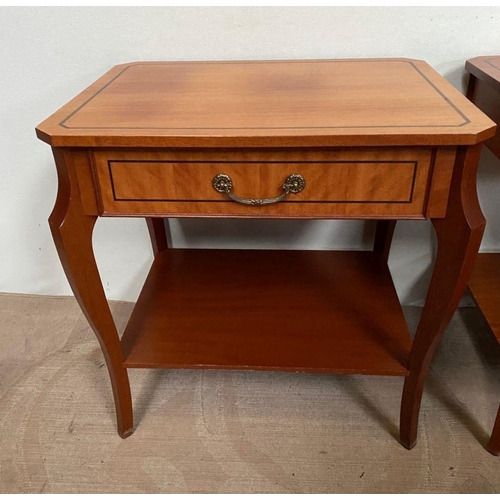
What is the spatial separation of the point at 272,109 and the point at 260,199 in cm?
15

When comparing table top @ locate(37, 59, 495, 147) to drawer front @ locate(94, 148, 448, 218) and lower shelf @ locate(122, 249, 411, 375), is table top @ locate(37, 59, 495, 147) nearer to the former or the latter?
drawer front @ locate(94, 148, 448, 218)

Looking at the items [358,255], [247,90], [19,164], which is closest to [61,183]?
[247,90]

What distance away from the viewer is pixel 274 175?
30.5 inches

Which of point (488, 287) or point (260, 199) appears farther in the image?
point (488, 287)

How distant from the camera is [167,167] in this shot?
779 mm

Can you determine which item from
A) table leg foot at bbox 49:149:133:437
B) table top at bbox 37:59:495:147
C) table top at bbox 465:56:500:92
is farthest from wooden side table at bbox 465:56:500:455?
table leg foot at bbox 49:149:133:437

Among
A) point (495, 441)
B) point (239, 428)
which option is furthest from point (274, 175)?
point (495, 441)

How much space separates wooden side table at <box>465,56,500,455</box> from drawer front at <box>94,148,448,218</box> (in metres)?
0.34

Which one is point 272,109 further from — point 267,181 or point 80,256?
point 80,256

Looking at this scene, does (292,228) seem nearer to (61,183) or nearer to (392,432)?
(392,432)

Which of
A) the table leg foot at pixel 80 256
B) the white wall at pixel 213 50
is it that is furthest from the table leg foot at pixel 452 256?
the table leg foot at pixel 80 256

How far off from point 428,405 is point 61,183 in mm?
983

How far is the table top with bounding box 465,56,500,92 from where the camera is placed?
948 millimetres

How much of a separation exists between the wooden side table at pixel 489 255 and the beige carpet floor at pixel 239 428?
162 millimetres
